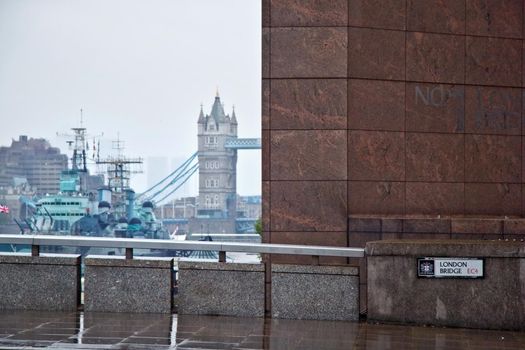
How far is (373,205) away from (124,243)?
370 centimetres

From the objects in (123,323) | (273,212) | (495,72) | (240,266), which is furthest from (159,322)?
(495,72)

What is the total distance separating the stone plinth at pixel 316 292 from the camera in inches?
425

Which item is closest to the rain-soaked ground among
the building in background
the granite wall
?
the granite wall

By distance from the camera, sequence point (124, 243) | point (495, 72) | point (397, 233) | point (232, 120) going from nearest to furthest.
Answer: point (124, 243) → point (397, 233) → point (495, 72) → point (232, 120)

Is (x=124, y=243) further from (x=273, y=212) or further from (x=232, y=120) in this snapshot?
(x=232, y=120)

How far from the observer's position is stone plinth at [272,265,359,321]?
1080 centimetres

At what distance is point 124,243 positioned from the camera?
1089cm

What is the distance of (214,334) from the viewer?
378 inches

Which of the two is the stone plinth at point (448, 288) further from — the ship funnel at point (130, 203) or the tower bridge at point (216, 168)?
the tower bridge at point (216, 168)

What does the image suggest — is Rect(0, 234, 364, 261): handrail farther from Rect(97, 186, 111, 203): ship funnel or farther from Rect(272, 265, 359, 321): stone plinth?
Rect(97, 186, 111, 203): ship funnel

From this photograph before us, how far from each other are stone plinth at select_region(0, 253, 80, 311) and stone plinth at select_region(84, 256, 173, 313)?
18 cm

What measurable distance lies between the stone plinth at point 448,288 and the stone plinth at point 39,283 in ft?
10.7

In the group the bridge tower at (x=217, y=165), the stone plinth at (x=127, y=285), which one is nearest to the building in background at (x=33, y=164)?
the bridge tower at (x=217, y=165)

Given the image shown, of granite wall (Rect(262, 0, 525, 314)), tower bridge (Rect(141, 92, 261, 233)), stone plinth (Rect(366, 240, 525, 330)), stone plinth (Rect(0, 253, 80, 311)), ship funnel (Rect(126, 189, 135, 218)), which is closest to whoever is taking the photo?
stone plinth (Rect(366, 240, 525, 330))
